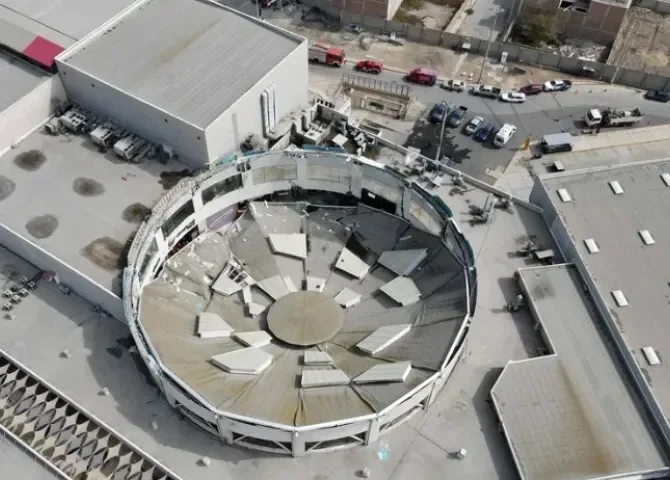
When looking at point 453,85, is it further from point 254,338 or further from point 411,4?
point 254,338

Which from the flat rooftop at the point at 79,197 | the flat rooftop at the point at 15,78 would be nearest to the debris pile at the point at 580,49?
the flat rooftop at the point at 79,197

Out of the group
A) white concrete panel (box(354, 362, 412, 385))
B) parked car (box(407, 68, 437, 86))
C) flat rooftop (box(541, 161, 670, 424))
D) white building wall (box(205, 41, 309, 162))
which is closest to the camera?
white concrete panel (box(354, 362, 412, 385))

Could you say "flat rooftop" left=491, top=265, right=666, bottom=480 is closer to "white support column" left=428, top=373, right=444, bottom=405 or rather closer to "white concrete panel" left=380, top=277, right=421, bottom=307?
"white support column" left=428, top=373, right=444, bottom=405

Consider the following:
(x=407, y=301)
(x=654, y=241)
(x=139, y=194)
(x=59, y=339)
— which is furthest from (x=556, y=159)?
(x=59, y=339)

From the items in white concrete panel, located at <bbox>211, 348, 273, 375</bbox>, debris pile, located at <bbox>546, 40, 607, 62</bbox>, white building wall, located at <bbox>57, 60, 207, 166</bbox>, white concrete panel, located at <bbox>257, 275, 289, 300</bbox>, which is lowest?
debris pile, located at <bbox>546, 40, 607, 62</bbox>

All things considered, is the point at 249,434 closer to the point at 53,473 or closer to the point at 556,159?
the point at 53,473

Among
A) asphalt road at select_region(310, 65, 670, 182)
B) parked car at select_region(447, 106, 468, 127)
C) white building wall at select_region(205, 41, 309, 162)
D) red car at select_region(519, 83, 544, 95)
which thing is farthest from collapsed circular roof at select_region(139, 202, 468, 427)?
red car at select_region(519, 83, 544, 95)
